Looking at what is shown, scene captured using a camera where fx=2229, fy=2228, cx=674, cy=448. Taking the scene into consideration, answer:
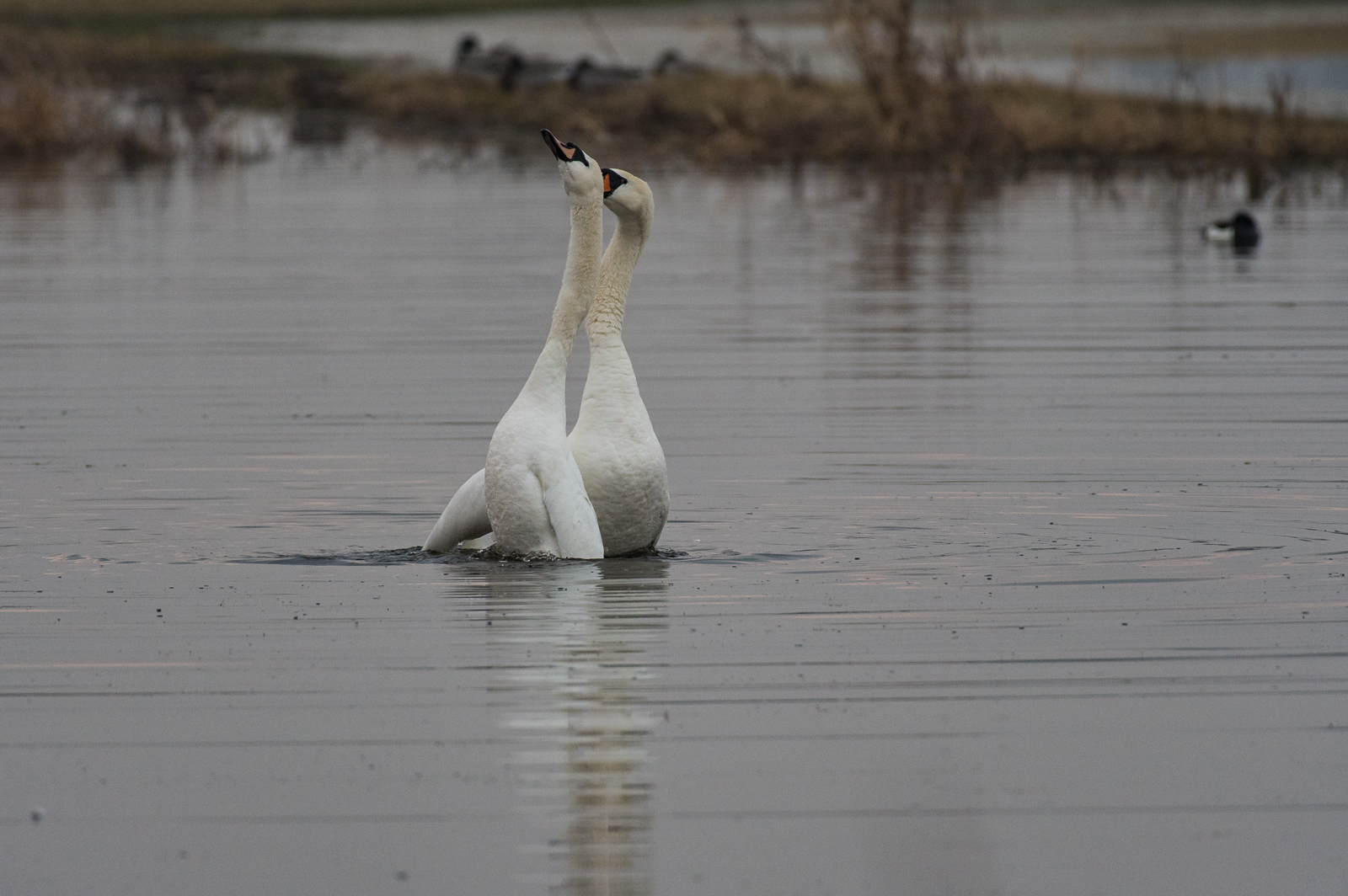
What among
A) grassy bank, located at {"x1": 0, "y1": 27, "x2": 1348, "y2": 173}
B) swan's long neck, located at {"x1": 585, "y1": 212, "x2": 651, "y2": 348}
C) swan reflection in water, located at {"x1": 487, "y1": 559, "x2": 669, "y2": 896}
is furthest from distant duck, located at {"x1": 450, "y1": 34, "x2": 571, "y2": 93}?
swan reflection in water, located at {"x1": 487, "y1": 559, "x2": 669, "y2": 896}

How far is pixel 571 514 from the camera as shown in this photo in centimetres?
808

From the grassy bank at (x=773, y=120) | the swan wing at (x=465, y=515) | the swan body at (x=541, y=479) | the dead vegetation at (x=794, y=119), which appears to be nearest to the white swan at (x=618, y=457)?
the swan body at (x=541, y=479)

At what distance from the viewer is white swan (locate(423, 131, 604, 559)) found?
8.06 meters

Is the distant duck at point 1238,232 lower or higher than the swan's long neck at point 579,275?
higher

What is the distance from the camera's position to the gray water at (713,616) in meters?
4.98

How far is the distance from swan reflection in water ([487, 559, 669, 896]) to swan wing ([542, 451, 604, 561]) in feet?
0.22

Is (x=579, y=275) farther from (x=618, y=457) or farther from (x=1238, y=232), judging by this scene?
(x=1238, y=232)

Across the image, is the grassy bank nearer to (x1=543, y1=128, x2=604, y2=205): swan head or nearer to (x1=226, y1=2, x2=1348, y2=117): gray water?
(x1=226, y1=2, x2=1348, y2=117): gray water

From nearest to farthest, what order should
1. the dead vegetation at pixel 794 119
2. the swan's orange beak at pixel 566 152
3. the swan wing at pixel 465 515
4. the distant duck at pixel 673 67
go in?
the swan's orange beak at pixel 566 152
the swan wing at pixel 465 515
the dead vegetation at pixel 794 119
the distant duck at pixel 673 67

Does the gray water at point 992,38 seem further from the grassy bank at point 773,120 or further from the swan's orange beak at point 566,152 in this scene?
the swan's orange beak at point 566,152

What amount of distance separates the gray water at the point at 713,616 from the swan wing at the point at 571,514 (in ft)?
0.44

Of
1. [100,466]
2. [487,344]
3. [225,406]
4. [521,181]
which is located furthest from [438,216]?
[100,466]

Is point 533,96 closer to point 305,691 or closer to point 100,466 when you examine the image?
point 100,466

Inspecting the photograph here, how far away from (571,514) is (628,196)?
1356 millimetres
